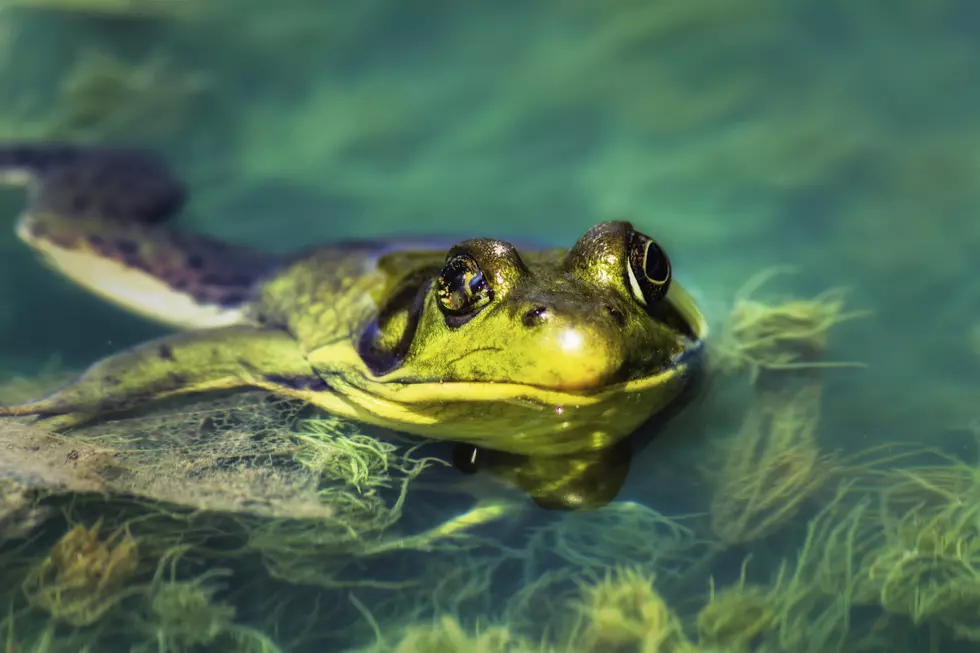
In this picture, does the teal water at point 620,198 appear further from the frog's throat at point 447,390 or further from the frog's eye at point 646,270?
the frog's eye at point 646,270

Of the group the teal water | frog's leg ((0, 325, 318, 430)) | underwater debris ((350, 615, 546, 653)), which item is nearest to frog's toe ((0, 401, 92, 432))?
frog's leg ((0, 325, 318, 430))

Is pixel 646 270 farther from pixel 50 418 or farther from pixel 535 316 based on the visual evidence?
pixel 50 418

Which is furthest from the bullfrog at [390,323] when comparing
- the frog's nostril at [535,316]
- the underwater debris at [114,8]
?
the underwater debris at [114,8]

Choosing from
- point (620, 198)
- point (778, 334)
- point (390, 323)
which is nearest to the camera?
point (390, 323)

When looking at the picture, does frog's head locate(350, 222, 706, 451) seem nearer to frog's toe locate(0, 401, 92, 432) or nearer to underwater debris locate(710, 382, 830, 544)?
underwater debris locate(710, 382, 830, 544)

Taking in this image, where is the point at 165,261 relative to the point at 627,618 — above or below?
above

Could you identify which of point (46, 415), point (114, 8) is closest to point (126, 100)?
point (114, 8)
